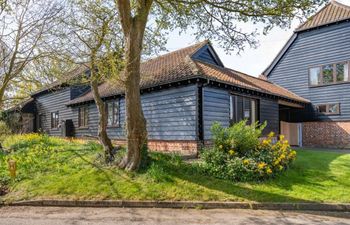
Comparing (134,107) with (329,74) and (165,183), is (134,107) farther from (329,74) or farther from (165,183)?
(329,74)

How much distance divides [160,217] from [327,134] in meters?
16.6

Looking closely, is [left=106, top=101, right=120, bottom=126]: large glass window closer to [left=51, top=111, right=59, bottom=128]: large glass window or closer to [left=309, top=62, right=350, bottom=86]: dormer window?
[left=51, top=111, right=59, bottom=128]: large glass window

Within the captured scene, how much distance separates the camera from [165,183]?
7926mm

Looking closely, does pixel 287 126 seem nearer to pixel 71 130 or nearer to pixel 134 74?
pixel 134 74

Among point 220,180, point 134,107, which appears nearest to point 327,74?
point 220,180

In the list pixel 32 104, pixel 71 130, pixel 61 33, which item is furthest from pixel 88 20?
pixel 32 104

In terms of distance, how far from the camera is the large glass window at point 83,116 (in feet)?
64.3

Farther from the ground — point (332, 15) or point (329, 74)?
point (332, 15)

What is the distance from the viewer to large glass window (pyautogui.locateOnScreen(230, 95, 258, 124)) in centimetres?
1384

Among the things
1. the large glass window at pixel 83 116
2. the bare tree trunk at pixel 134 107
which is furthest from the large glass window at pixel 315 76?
the large glass window at pixel 83 116

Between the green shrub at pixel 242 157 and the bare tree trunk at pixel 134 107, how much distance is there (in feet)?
7.26

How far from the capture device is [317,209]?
21.6ft

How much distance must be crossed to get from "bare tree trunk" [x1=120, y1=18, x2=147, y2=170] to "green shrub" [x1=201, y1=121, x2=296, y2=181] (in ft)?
7.26

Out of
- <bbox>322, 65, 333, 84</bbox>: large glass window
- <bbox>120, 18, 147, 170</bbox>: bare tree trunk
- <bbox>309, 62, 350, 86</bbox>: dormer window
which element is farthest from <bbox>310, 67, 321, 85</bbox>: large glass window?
<bbox>120, 18, 147, 170</bbox>: bare tree trunk
